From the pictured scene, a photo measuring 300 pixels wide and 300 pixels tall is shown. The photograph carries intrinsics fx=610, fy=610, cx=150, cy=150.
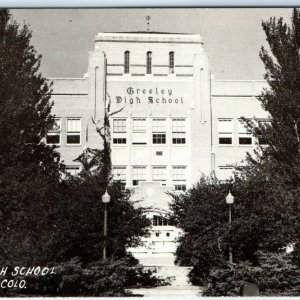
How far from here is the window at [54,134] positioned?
13.6 m

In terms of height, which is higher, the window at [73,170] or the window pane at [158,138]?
the window pane at [158,138]

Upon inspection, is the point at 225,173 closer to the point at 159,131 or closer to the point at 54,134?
the point at 159,131

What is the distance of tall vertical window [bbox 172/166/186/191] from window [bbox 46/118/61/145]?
303cm

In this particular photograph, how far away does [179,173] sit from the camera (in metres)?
15.1

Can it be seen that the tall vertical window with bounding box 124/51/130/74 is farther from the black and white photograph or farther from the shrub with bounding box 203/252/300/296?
the shrub with bounding box 203/252/300/296

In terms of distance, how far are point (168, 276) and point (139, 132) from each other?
13.1 feet

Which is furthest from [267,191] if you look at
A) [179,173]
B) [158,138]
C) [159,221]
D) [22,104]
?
[22,104]

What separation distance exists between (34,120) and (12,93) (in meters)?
0.79

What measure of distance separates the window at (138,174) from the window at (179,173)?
79 centimetres

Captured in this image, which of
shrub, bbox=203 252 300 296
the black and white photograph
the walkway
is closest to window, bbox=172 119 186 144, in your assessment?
the black and white photograph

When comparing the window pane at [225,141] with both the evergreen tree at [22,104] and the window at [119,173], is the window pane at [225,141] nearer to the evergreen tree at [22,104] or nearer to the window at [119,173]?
the window at [119,173]

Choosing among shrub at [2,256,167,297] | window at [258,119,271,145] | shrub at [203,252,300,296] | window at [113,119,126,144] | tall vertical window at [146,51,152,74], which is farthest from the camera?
window at [113,119,126,144]

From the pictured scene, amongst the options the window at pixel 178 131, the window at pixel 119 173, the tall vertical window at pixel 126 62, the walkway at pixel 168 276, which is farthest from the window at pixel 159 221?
the tall vertical window at pixel 126 62

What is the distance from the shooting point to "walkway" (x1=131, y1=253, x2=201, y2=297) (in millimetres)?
12250
